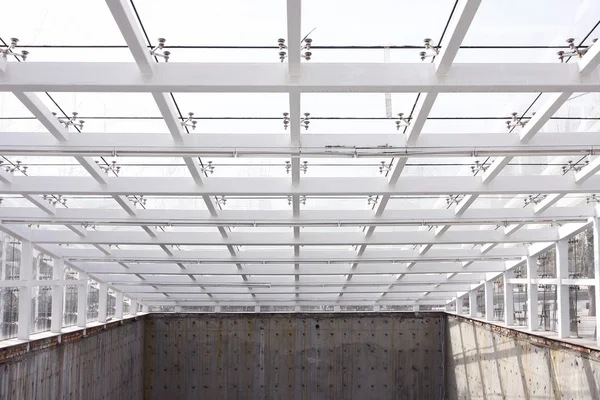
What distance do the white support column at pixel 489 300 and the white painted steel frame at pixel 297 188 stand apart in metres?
0.04

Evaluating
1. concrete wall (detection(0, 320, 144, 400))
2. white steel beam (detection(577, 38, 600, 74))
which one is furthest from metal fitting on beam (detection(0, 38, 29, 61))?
concrete wall (detection(0, 320, 144, 400))

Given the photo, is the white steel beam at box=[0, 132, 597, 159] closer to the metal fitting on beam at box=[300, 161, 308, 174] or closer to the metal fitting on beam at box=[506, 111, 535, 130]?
the metal fitting on beam at box=[506, 111, 535, 130]

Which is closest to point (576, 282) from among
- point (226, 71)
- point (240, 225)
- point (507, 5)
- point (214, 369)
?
point (240, 225)

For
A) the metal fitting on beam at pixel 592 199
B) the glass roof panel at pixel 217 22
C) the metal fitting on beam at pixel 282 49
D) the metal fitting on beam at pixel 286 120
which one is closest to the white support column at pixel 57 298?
the metal fitting on beam at pixel 286 120

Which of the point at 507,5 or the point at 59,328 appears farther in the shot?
the point at 59,328

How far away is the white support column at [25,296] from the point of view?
Answer: 43.1 ft

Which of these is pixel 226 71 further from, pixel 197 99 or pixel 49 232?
pixel 49 232

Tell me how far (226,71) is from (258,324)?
49.8 feet

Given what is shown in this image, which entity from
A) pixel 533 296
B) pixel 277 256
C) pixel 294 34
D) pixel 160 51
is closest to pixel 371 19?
pixel 294 34

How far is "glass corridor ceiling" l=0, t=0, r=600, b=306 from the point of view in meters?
6.84

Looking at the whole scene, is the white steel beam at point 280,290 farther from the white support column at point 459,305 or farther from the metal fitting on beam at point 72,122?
the metal fitting on beam at point 72,122

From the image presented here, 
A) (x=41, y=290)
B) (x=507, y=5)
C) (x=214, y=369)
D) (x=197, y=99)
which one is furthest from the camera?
(x=214, y=369)

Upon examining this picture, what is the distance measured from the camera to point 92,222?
12273 millimetres

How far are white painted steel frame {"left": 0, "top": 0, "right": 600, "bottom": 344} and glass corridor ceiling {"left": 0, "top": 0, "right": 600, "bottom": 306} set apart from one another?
0.03 meters
